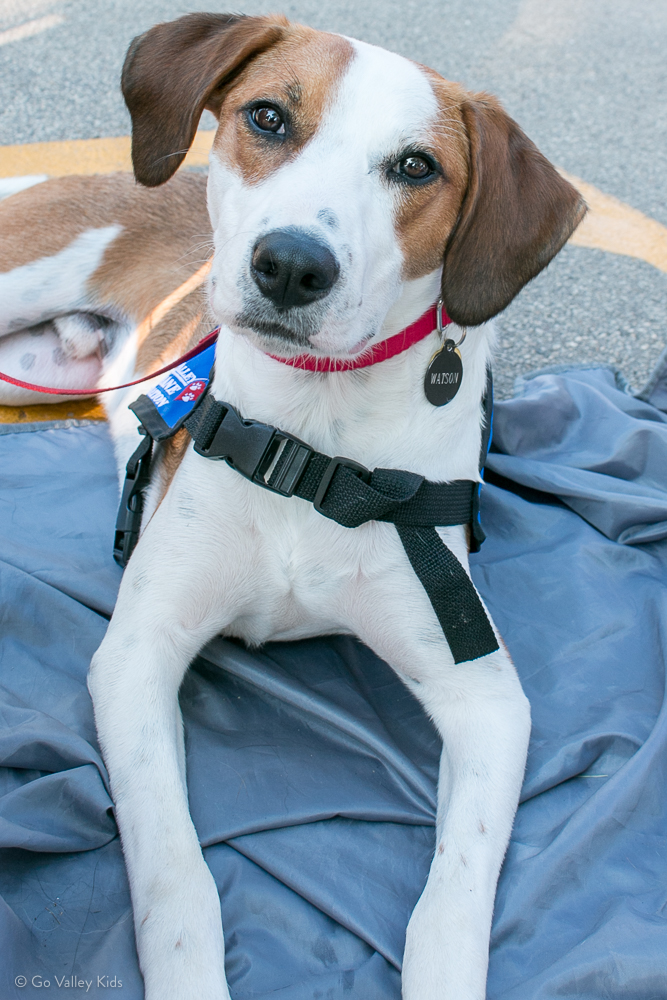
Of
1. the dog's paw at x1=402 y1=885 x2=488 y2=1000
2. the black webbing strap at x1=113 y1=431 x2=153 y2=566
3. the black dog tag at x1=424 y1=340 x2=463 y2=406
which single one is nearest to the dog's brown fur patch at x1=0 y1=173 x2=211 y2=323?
the black webbing strap at x1=113 y1=431 x2=153 y2=566

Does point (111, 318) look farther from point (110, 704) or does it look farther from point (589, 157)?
point (589, 157)

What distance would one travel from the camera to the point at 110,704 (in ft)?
6.77

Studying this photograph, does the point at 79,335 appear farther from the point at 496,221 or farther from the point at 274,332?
the point at 496,221

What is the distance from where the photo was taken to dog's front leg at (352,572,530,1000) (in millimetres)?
1783

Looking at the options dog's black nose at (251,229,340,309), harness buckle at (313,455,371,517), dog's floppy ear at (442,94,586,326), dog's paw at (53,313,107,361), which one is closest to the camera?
dog's black nose at (251,229,340,309)

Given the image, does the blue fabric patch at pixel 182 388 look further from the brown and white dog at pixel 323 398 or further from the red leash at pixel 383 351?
the red leash at pixel 383 351

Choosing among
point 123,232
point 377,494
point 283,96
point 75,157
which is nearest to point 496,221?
point 283,96

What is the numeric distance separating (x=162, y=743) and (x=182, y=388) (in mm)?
1041

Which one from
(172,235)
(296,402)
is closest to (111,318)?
(172,235)

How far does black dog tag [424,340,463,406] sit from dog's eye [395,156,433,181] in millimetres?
405

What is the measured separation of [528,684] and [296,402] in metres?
1.14

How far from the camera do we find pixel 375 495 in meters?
2.05

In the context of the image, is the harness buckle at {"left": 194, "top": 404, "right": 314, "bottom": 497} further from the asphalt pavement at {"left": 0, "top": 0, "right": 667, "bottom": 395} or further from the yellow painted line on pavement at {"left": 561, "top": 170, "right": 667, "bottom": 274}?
the yellow painted line on pavement at {"left": 561, "top": 170, "right": 667, "bottom": 274}

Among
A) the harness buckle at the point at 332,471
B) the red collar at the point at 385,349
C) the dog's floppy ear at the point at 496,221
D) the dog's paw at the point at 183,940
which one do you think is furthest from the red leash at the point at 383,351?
the dog's paw at the point at 183,940
